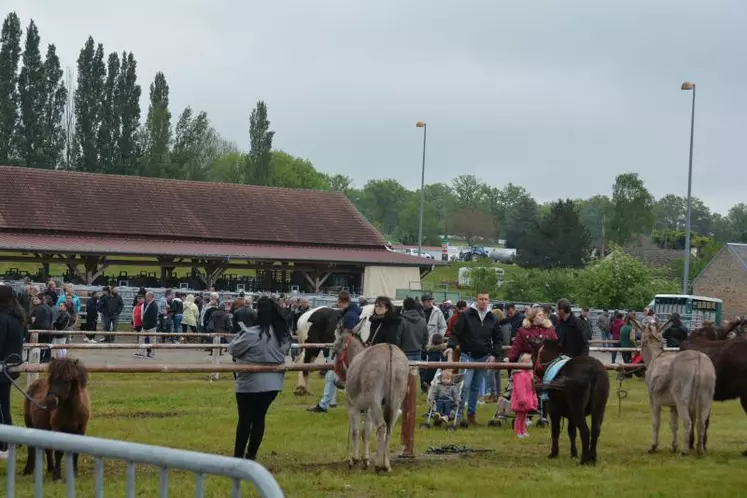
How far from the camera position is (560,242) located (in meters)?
94.6

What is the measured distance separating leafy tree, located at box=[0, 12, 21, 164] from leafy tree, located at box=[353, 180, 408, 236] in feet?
361

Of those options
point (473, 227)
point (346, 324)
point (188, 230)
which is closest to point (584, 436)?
point (346, 324)

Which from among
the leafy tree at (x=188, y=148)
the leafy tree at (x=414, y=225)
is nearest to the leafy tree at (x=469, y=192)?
the leafy tree at (x=414, y=225)

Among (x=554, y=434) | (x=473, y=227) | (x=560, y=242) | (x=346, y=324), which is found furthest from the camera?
(x=473, y=227)

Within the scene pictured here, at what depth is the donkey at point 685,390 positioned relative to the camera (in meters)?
14.5

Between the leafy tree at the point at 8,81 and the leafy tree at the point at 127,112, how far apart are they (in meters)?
7.50

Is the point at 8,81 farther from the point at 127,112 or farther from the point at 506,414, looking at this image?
the point at 506,414

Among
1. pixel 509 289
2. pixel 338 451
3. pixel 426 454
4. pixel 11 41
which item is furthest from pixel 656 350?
pixel 11 41

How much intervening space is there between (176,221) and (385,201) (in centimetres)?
12946

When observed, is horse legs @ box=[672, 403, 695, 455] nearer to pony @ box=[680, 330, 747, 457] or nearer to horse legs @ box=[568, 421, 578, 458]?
pony @ box=[680, 330, 747, 457]

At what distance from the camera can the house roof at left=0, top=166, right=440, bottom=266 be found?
49531mm

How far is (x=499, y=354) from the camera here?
59.7 feet

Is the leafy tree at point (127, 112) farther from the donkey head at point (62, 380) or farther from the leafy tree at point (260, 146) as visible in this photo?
the donkey head at point (62, 380)

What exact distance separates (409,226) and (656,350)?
150312 mm
